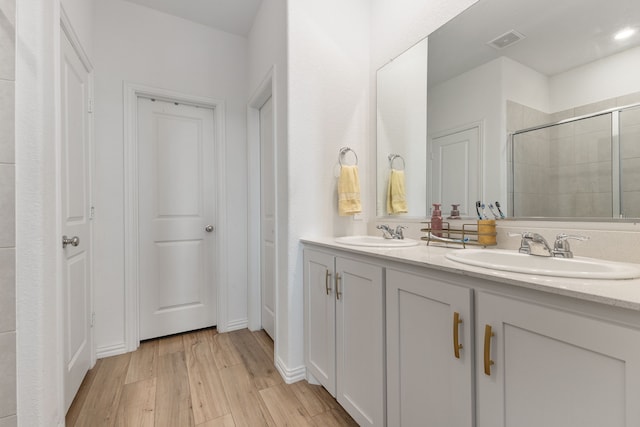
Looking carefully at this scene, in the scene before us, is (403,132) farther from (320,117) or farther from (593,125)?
(593,125)

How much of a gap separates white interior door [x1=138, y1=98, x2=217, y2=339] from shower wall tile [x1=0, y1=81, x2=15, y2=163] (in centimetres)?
111

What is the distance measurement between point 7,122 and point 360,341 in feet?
5.48

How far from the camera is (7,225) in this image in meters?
1.09

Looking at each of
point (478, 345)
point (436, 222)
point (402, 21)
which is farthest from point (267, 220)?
point (478, 345)

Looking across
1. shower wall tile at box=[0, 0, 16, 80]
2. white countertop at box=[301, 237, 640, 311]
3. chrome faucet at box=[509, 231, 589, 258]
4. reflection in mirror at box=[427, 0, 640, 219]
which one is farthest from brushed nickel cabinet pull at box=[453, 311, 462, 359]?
shower wall tile at box=[0, 0, 16, 80]

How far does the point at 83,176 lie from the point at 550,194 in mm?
2461

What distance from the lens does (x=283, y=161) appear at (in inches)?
69.7

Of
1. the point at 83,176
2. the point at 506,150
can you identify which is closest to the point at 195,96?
the point at 83,176

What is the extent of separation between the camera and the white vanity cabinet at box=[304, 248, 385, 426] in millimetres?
1141

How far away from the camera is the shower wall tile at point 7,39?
1.08 meters

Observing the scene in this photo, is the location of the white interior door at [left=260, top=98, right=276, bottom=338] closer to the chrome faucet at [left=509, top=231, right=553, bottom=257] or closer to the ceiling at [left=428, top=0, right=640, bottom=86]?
the ceiling at [left=428, top=0, right=640, bottom=86]

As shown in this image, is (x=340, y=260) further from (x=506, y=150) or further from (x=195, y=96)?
(x=195, y=96)

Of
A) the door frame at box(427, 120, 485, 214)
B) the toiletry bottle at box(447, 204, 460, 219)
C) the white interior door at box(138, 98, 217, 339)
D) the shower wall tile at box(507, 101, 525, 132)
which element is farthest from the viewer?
the white interior door at box(138, 98, 217, 339)

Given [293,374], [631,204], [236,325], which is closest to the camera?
[631,204]
